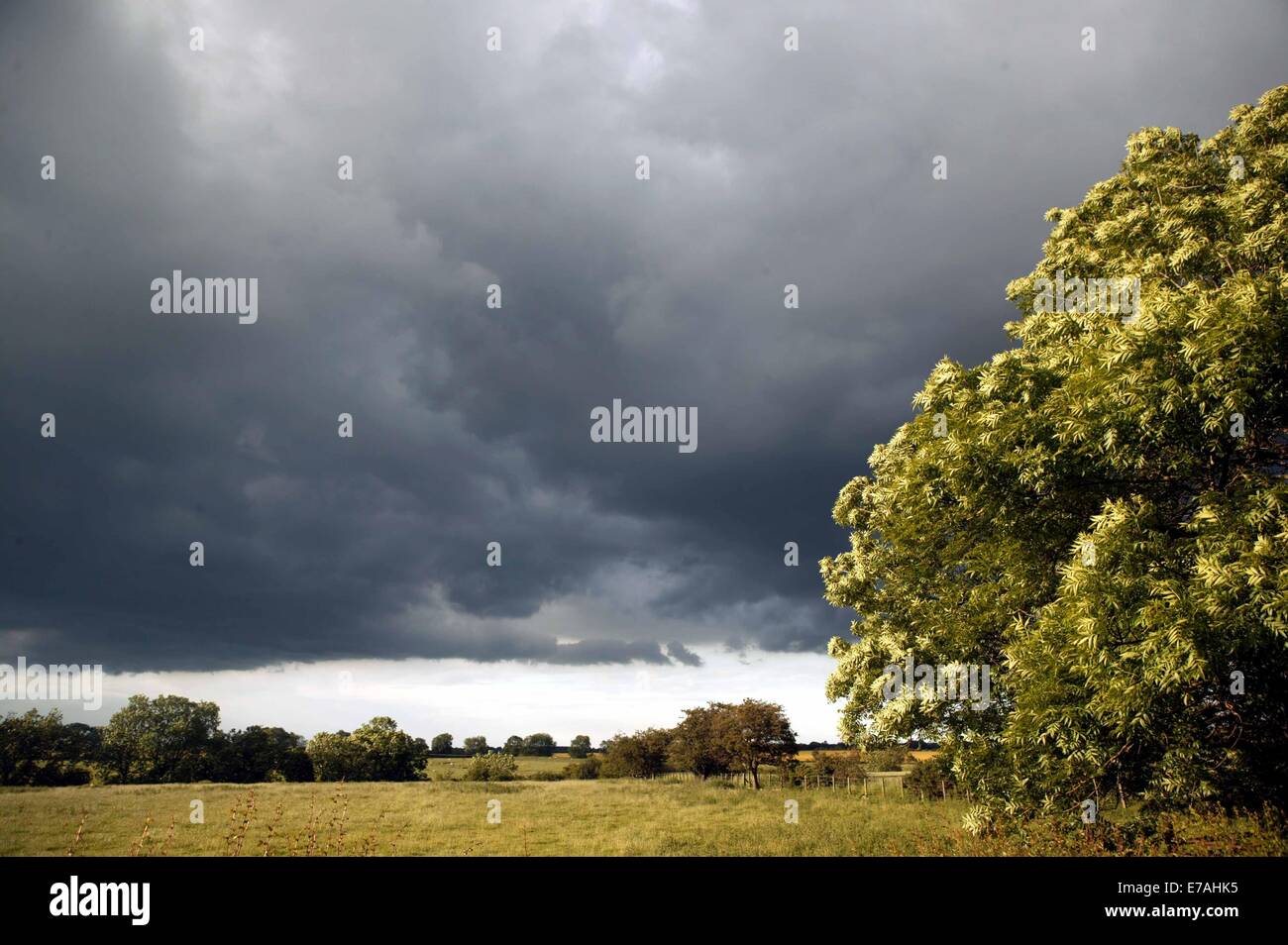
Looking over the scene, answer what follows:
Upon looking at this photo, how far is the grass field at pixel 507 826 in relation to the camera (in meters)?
20.5

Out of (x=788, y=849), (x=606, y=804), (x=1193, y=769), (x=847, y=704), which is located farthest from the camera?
(x=606, y=804)

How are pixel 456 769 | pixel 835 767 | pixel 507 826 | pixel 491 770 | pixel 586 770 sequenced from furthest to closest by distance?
pixel 456 769, pixel 586 770, pixel 491 770, pixel 835 767, pixel 507 826

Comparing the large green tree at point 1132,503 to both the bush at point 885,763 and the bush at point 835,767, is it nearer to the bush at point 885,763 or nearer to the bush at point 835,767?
the bush at point 885,763

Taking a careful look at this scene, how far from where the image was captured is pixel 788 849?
23484 millimetres

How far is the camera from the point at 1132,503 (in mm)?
12305

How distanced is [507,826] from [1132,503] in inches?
1095

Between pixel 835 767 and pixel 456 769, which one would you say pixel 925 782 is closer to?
pixel 835 767

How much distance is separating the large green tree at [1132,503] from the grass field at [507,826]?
2.99 meters

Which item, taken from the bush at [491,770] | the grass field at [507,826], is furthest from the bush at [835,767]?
the bush at [491,770]

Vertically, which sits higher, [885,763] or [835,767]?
[885,763]

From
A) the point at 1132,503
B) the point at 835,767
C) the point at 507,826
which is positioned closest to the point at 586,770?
the point at 835,767
